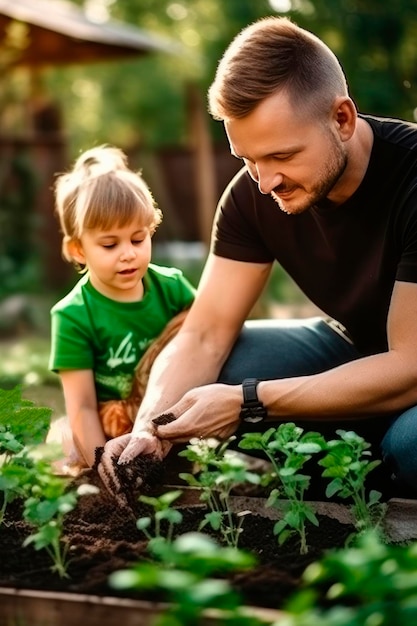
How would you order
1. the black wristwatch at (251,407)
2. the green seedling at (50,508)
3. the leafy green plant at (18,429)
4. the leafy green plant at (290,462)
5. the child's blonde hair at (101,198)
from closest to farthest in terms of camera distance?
the green seedling at (50,508)
the leafy green plant at (290,462)
the leafy green plant at (18,429)
the black wristwatch at (251,407)
the child's blonde hair at (101,198)

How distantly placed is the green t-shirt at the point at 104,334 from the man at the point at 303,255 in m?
0.24

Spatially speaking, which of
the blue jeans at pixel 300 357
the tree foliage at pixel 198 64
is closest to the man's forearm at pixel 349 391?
the blue jeans at pixel 300 357

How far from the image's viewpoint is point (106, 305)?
356 centimetres

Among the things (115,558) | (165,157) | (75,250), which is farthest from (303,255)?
(165,157)

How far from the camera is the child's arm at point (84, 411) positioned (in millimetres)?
3354

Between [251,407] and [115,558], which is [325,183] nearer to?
[251,407]

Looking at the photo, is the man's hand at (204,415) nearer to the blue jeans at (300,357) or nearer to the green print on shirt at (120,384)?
the blue jeans at (300,357)

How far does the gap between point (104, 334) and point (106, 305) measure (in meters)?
0.10

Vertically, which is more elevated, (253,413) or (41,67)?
(41,67)

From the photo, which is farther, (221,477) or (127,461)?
(127,461)

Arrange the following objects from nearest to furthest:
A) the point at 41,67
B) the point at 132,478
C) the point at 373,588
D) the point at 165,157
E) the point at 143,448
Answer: the point at 373,588 < the point at 132,478 < the point at 143,448 < the point at 41,67 < the point at 165,157

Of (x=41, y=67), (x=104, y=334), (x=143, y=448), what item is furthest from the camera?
(x=41, y=67)

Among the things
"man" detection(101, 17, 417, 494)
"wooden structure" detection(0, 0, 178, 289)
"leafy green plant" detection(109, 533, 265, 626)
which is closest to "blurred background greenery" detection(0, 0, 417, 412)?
"wooden structure" detection(0, 0, 178, 289)

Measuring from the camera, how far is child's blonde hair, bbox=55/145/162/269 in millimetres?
3428
